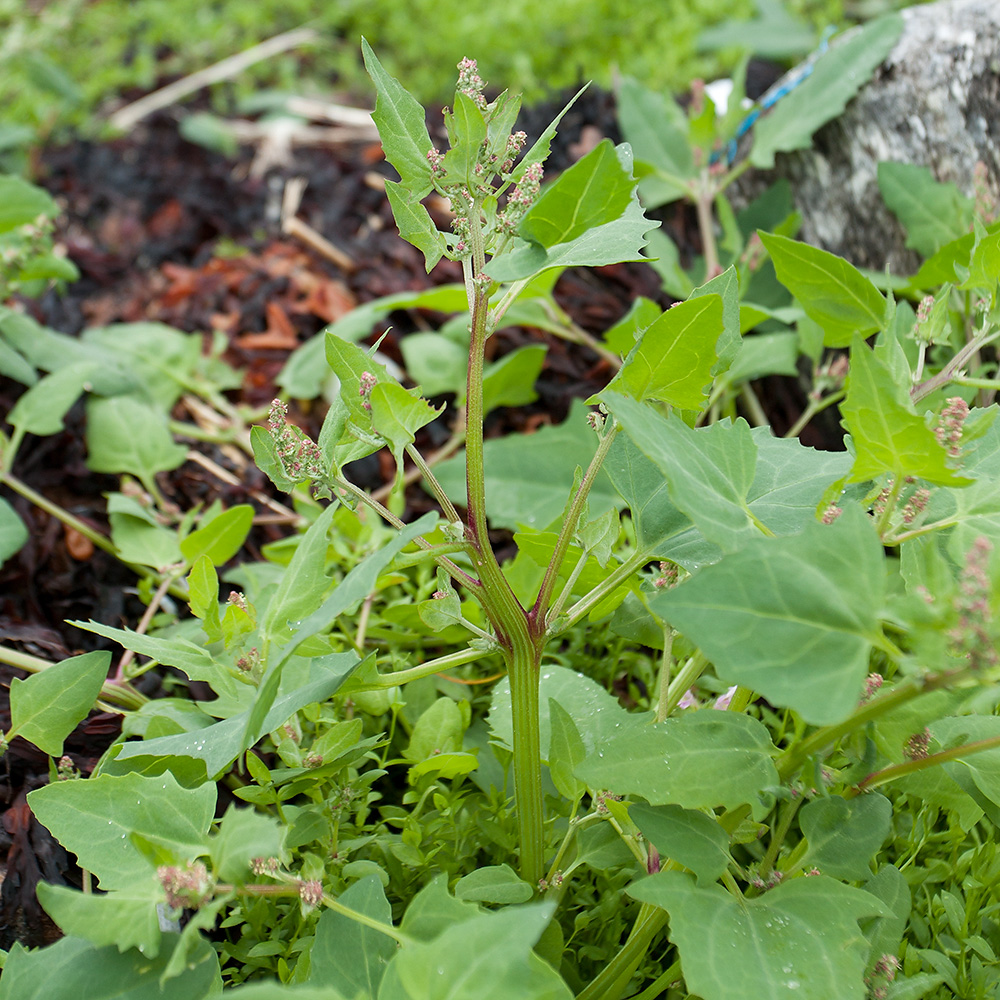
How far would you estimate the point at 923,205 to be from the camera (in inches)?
59.7

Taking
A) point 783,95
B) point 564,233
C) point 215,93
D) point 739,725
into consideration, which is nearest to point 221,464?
point 564,233

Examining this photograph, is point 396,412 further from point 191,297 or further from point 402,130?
point 191,297

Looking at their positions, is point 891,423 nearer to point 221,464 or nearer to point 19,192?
point 221,464

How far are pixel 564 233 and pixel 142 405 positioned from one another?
108 cm

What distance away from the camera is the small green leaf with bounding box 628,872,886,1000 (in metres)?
0.68

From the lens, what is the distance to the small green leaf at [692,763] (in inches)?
28.6

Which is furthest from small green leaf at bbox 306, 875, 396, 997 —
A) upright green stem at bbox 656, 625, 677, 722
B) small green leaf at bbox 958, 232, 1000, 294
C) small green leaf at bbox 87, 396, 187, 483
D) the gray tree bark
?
the gray tree bark

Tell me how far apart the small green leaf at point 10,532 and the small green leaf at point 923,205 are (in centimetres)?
148

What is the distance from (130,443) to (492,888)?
109 cm

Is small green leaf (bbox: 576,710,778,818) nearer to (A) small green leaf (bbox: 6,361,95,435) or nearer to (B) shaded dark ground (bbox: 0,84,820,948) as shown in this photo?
(B) shaded dark ground (bbox: 0,84,820,948)

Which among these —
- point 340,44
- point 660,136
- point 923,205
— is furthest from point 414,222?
point 340,44

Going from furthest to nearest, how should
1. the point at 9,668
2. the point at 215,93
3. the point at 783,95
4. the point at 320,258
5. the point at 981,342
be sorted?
the point at 215,93 < the point at 320,258 < the point at 783,95 < the point at 9,668 < the point at 981,342

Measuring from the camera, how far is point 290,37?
3.53 m

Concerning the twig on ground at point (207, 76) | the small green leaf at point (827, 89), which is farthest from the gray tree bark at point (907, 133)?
the twig on ground at point (207, 76)
